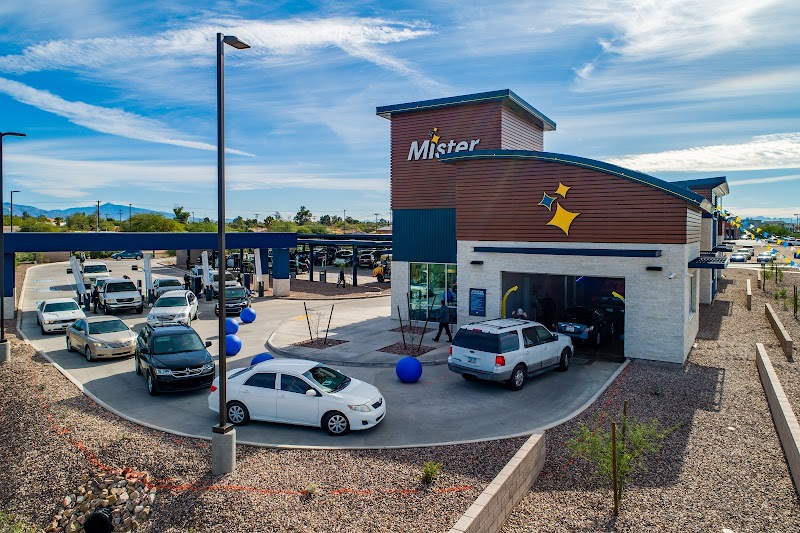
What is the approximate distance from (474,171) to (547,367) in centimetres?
860

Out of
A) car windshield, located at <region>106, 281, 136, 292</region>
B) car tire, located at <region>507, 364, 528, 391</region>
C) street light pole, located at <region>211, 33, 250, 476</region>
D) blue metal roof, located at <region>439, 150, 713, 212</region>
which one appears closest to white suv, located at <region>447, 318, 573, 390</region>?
car tire, located at <region>507, 364, 528, 391</region>

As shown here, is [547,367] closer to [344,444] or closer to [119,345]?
[344,444]

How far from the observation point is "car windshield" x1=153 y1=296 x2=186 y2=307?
2555 centimetres

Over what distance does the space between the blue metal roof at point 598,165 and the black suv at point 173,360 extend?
11.9 metres

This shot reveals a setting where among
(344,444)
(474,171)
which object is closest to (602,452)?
(344,444)

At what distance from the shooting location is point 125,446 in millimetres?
10820

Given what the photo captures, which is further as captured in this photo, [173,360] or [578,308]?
[578,308]

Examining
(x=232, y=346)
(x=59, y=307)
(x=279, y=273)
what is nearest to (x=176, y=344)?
(x=232, y=346)

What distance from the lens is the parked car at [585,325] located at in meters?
19.7

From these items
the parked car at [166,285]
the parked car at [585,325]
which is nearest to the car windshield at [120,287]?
the parked car at [166,285]

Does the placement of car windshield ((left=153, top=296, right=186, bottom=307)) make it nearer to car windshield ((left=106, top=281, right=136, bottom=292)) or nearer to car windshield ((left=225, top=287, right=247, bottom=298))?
car windshield ((left=225, top=287, right=247, bottom=298))

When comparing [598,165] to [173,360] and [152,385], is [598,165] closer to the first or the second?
[173,360]

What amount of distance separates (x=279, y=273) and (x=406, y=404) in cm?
2460

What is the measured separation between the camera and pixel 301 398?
11891mm
